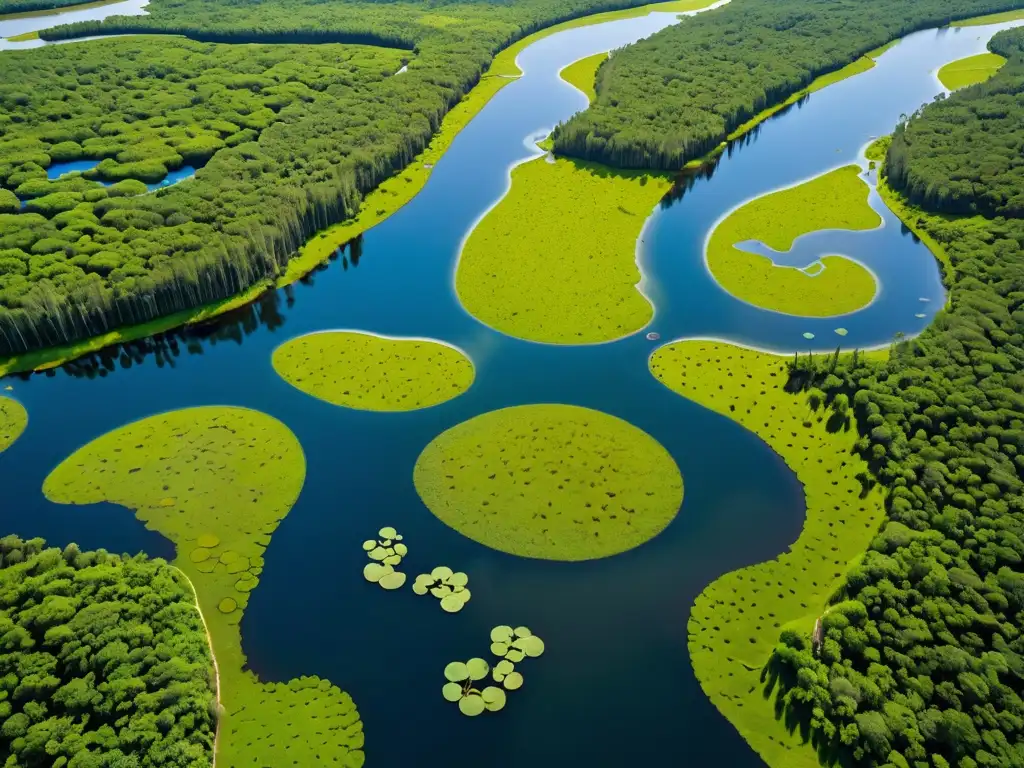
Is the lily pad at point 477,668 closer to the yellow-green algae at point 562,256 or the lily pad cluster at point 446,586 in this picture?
the lily pad cluster at point 446,586

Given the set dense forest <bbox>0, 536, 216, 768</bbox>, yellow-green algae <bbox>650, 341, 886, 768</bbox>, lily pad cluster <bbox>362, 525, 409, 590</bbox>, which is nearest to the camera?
dense forest <bbox>0, 536, 216, 768</bbox>

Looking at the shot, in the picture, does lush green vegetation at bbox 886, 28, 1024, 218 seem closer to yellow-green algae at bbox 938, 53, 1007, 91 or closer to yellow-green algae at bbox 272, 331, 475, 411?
yellow-green algae at bbox 938, 53, 1007, 91

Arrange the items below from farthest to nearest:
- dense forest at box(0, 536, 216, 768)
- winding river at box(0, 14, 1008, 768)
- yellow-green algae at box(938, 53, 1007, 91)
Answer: yellow-green algae at box(938, 53, 1007, 91), winding river at box(0, 14, 1008, 768), dense forest at box(0, 536, 216, 768)

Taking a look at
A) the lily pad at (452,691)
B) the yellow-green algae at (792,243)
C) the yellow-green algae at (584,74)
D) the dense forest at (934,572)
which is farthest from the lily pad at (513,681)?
the yellow-green algae at (584,74)

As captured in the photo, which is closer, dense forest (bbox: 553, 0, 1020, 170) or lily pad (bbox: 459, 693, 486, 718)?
lily pad (bbox: 459, 693, 486, 718)

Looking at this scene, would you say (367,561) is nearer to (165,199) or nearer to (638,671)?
(638,671)

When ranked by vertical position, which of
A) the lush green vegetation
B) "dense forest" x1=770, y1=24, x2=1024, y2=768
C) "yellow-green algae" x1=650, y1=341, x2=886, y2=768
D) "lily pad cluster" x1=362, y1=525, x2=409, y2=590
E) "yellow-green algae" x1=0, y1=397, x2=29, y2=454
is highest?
the lush green vegetation

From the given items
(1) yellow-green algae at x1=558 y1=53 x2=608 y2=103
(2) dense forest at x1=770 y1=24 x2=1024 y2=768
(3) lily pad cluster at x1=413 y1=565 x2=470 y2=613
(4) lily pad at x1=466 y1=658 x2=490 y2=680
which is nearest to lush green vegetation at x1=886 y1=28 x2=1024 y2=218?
(2) dense forest at x1=770 y1=24 x2=1024 y2=768
